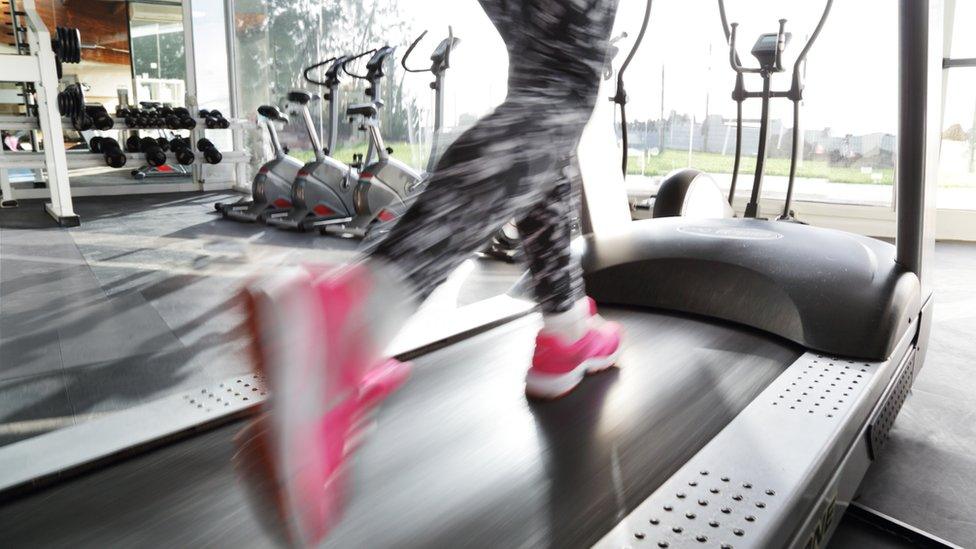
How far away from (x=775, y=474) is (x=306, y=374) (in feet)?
2.22

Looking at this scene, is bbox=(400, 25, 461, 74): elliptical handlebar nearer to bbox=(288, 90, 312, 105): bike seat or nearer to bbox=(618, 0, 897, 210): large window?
bbox=(288, 90, 312, 105): bike seat

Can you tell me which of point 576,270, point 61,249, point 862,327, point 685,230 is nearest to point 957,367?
point 862,327

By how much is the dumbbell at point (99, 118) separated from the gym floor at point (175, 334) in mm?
1159

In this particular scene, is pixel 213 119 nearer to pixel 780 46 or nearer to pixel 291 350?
pixel 780 46

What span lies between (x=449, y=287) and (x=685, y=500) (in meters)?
1.24

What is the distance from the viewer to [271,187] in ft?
15.0

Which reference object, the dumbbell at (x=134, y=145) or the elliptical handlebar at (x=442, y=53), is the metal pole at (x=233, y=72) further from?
the elliptical handlebar at (x=442, y=53)

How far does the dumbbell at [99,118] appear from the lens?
5090mm

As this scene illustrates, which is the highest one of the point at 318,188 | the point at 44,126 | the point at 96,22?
the point at 96,22

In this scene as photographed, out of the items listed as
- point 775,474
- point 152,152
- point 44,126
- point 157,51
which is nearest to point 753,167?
point 775,474

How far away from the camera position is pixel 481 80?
5195 mm

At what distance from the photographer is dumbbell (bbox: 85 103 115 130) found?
5090 mm

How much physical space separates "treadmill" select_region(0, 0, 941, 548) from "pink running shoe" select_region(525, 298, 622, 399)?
0.09ft

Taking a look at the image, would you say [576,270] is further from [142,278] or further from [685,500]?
[142,278]
